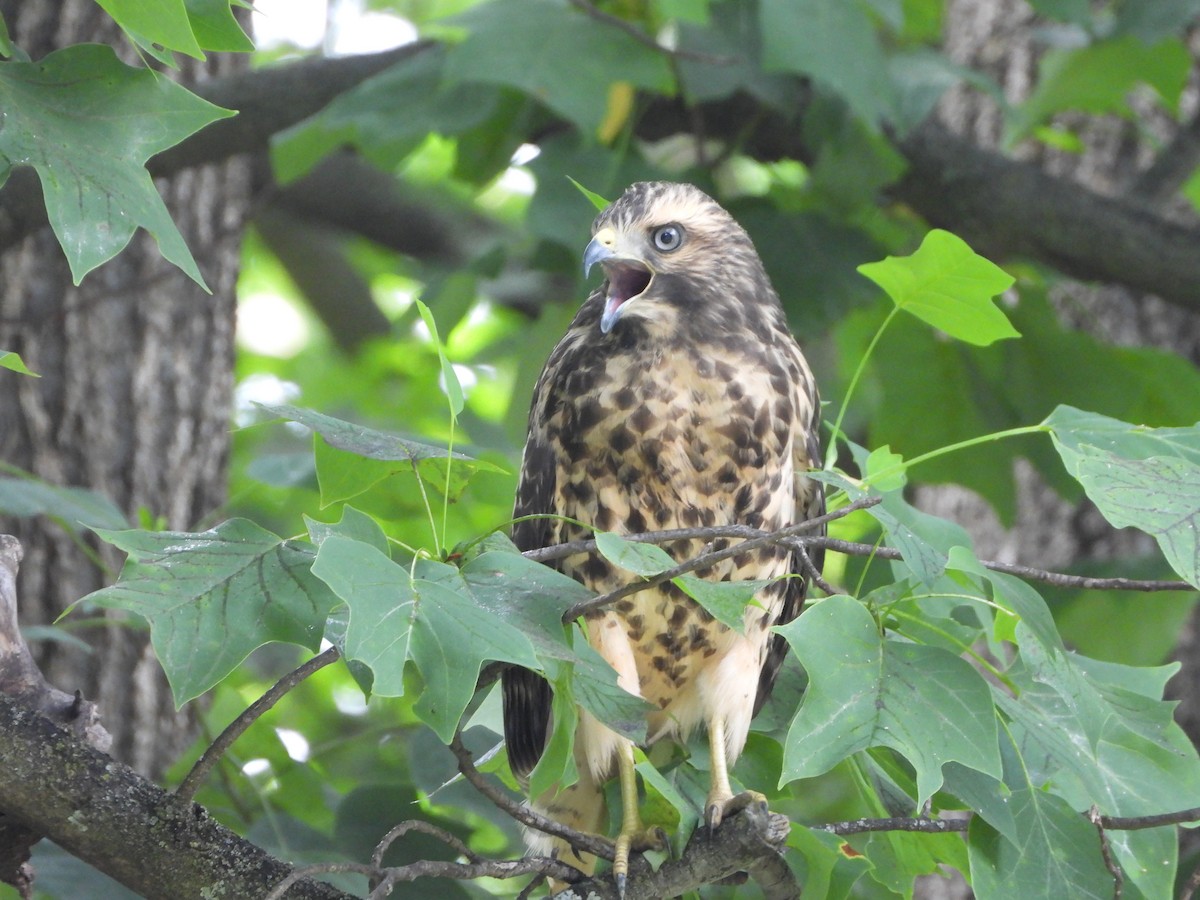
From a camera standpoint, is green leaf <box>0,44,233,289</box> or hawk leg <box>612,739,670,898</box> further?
hawk leg <box>612,739,670,898</box>

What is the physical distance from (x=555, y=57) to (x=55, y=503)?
56.8 inches

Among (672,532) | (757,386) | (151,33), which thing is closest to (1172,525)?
(672,532)

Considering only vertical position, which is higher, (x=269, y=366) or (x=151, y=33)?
(x=151, y=33)

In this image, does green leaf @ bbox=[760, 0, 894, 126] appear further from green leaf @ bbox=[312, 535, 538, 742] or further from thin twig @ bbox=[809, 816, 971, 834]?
green leaf @ bbox=[312, 535, 538, 742]

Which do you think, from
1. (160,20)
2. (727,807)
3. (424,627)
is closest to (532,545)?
(727,807)

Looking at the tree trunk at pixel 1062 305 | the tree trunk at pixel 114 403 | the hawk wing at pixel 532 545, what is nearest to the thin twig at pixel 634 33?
the hawk wing at pixel 532 545

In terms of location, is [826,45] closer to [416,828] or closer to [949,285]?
[949,285]

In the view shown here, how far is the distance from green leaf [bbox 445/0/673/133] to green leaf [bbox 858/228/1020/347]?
1.29 metres

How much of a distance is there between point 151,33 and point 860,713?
112cm

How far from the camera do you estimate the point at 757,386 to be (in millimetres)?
2475

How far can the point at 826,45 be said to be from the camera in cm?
311

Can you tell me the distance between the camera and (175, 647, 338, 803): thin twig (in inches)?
64.0

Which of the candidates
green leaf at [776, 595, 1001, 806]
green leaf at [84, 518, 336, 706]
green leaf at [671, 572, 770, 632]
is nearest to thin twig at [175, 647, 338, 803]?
green leaf at [84, 518, 336, 706]

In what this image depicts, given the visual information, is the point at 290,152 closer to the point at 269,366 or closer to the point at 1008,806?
the point at 1008,806
